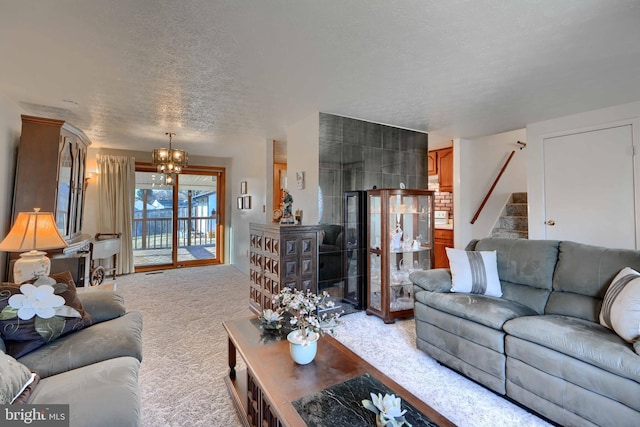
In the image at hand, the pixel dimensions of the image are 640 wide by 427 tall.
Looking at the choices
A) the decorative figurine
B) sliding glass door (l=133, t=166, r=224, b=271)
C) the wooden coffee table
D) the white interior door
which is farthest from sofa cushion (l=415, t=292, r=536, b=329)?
sliding glass door (l=133, t=166, r=224, b=271)

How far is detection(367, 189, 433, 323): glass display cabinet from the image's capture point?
3312 millimetres

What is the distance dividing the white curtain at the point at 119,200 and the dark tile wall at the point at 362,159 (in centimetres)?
436

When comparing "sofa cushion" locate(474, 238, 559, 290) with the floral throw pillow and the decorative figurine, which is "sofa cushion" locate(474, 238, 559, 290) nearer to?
the decorative figurine

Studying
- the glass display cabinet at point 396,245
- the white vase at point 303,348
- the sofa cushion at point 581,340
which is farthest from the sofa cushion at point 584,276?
the white vase at point 303,348

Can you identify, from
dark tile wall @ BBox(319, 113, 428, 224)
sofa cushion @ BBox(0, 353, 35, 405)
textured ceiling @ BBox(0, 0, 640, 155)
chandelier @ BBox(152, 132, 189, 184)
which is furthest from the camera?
chandelier @ BBox(152, 132, 189, 184)

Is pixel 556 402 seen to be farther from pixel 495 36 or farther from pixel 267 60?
pixel 267 60

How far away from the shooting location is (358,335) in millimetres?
2902

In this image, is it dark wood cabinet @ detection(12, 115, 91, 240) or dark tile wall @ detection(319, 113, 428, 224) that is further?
dark tile wall @ detection(319, 113, 428, 224)

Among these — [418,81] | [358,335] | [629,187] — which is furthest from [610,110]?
[358,335]

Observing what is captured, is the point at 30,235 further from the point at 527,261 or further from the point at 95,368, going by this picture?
the point at 527,261

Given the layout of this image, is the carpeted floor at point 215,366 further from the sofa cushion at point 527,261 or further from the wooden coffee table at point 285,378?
the sofa cushion at point 527,261

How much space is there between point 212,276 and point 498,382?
4.77 metres

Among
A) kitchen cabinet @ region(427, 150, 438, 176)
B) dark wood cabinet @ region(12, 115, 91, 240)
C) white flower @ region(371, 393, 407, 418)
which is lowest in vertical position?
white flower @ region(371, 393, 407, 418)

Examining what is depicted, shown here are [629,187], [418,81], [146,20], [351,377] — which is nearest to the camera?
[351,377]
